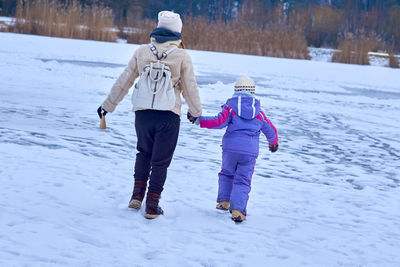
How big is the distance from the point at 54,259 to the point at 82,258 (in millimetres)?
141

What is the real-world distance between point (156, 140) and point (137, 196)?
44cm

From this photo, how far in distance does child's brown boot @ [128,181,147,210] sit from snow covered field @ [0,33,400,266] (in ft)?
0.22

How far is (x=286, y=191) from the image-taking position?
199 inches

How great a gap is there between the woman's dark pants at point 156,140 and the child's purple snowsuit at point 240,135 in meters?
0.29

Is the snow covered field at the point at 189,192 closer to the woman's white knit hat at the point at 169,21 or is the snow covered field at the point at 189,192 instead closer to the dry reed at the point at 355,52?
the woman's white knit hat at the point at 169,21

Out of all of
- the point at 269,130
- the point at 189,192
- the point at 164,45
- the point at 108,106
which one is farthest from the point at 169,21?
the point at 189,192

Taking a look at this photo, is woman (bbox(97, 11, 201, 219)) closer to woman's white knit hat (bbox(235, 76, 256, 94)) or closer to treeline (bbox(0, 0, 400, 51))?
woman's white knit hat (bbox(235, 76, 256, 94))

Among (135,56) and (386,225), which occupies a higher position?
(135,56)

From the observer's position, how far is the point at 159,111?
3.82m

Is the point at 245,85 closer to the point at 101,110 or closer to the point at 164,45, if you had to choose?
the point at 164,45

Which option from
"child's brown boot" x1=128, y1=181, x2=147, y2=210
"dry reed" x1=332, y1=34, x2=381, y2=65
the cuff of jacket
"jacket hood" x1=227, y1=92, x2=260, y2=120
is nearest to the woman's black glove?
the cuff of jacket

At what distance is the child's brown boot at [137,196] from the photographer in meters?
3.99

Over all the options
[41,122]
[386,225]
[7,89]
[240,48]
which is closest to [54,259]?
[386,225]

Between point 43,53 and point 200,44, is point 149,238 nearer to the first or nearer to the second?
point 43,53
